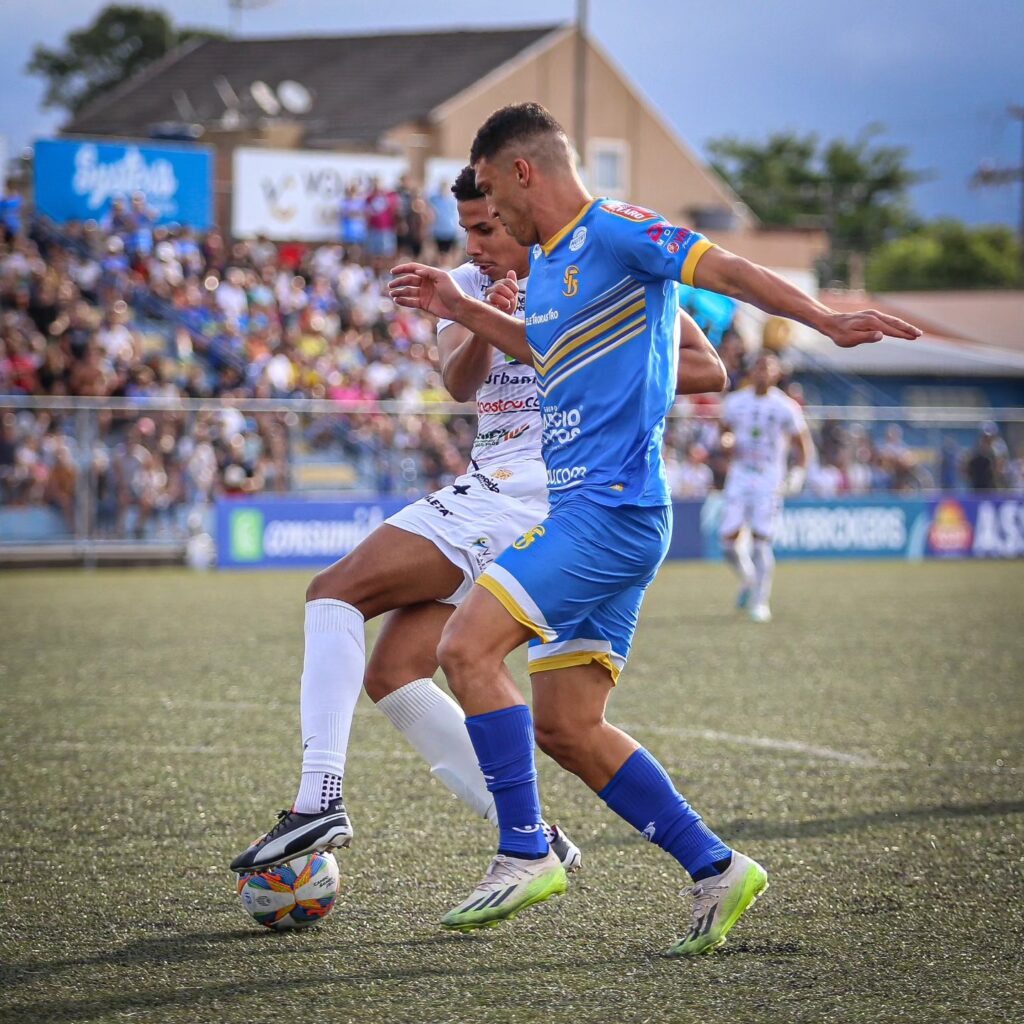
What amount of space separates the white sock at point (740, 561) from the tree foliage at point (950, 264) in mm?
60081

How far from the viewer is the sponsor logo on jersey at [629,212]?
3975mm

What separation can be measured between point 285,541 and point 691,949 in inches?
628

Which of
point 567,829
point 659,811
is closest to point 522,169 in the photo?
point 659,811

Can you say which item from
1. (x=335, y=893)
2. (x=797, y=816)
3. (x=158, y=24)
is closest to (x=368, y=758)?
(x=797, y=816)

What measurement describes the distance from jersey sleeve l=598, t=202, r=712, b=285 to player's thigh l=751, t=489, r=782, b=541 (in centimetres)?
1087

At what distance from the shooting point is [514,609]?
400cm

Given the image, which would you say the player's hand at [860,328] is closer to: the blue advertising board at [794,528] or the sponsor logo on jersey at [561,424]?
the sponsor logo on jersey at [561,424]

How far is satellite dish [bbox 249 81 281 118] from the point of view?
39781 mm

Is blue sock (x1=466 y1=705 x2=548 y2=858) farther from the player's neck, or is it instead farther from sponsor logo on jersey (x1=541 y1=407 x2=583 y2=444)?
the player's neck

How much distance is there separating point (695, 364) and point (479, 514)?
2.69 feet

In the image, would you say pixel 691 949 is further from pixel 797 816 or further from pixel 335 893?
pixel 797 816

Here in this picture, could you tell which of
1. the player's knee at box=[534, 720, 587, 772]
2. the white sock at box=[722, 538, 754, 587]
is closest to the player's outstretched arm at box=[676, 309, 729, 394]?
the player's knee at box=[534, 720, 587, 772]

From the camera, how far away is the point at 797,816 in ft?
19.5

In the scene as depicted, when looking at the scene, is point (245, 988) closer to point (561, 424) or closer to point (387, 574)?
point (387, 574)
